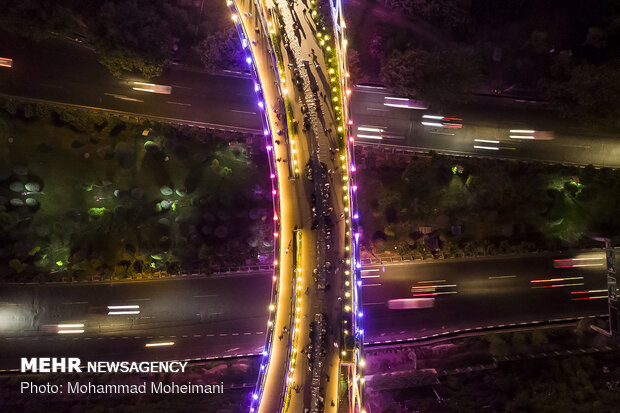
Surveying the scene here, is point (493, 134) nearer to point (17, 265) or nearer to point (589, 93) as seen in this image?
point (589, 93)

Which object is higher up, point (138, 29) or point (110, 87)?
point (138, 29)

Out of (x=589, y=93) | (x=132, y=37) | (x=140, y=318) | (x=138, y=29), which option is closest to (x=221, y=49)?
(x=138, y=29)

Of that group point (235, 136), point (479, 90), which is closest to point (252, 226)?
point (235, 136)

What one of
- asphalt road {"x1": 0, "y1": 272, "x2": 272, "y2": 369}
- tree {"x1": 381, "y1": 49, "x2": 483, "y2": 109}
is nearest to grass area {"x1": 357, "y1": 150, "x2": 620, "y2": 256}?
tree {"x1": 381, "y1": 49, "x2": 483, "y2": 109}

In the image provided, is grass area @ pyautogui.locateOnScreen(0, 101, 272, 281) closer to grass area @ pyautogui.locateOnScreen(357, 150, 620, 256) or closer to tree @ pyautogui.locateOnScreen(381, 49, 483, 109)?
grass area @ pyautogui.locateOnScreen(357, 150, 620, 256)

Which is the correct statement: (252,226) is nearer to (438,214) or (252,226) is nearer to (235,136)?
(235,136)

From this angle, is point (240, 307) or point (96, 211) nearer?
point (96, 211)

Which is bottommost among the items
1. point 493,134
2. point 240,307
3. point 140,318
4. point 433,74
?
point 140,318
